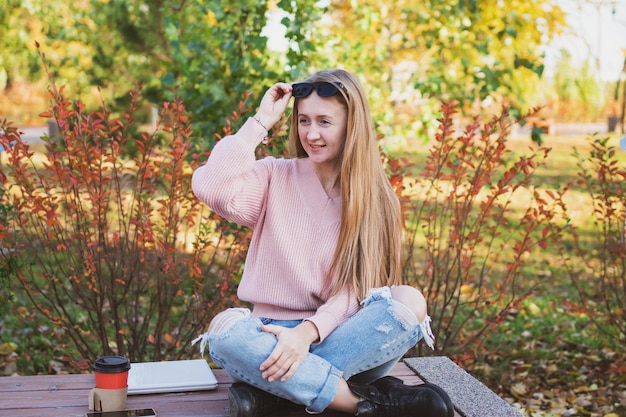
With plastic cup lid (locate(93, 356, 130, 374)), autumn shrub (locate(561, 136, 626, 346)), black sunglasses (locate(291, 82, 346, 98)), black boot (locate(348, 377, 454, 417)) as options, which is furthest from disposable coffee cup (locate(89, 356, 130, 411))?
autumn shrub (locate(561, 136, 626, 346))

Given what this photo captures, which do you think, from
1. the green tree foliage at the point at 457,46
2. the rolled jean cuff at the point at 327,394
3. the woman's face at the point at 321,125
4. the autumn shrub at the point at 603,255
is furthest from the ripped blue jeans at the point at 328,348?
the green tree foliage at the point at 457,46

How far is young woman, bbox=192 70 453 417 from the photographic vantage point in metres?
2.23

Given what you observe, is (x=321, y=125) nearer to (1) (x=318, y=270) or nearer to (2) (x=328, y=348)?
(1) (x=318, y=270)

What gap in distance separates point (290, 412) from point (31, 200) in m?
1.33

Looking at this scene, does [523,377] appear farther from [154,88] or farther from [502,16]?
[154,88]

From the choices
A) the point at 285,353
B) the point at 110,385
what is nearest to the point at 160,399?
the point at 110,385

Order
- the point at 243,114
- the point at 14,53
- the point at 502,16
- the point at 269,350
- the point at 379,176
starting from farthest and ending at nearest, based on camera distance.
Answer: the point at 14,53 → the point at 502,16 → the point at 243,114 → the point at 379,176 → the point at 269,350

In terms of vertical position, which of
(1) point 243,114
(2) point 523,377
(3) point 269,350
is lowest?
(2) point 523,377

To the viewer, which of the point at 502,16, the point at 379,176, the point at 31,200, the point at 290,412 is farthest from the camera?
the point at 502,16

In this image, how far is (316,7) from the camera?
12.6 ft

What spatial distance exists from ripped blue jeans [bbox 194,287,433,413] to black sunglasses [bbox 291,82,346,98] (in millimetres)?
618

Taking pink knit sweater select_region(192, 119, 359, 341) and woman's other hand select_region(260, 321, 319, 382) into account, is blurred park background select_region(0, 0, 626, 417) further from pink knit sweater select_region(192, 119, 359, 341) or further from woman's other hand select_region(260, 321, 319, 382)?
woman's other hand select_region(260, 321, 319, 382)

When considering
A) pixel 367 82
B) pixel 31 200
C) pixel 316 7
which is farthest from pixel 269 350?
pixel 367 82

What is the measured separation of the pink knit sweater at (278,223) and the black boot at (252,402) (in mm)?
248
